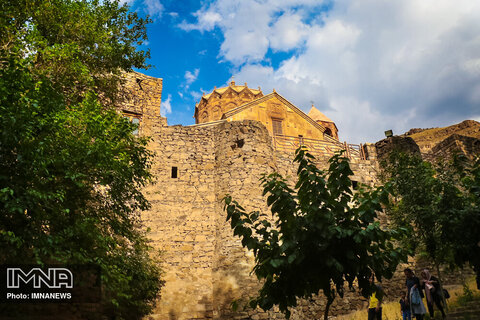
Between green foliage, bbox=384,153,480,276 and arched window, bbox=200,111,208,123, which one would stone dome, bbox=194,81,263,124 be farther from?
green foliage, bbox=384,153,480,276

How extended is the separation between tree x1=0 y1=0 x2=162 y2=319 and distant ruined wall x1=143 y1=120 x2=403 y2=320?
1058 millimetres

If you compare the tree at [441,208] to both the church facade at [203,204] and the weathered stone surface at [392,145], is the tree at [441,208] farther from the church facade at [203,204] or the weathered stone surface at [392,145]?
the weathered stone surface at [392,145]

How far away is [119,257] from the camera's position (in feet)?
27.8

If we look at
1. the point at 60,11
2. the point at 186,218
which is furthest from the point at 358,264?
the point at 60,11

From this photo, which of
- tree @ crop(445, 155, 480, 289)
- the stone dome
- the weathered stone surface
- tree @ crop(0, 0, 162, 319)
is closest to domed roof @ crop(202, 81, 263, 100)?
the stone dome

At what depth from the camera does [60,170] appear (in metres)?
7.72

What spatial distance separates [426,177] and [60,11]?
13459 mm

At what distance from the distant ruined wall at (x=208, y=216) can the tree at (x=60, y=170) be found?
1058 mm

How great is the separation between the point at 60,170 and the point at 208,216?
7.35 m

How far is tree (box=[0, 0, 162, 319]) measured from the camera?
21.9 ft

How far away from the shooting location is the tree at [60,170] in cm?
666

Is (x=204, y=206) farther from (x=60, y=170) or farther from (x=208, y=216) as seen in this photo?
(x=60, y=170)

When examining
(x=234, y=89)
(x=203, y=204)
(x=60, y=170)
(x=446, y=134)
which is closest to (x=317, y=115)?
(x=234, y=89)

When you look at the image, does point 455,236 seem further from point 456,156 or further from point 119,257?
point 119,257
